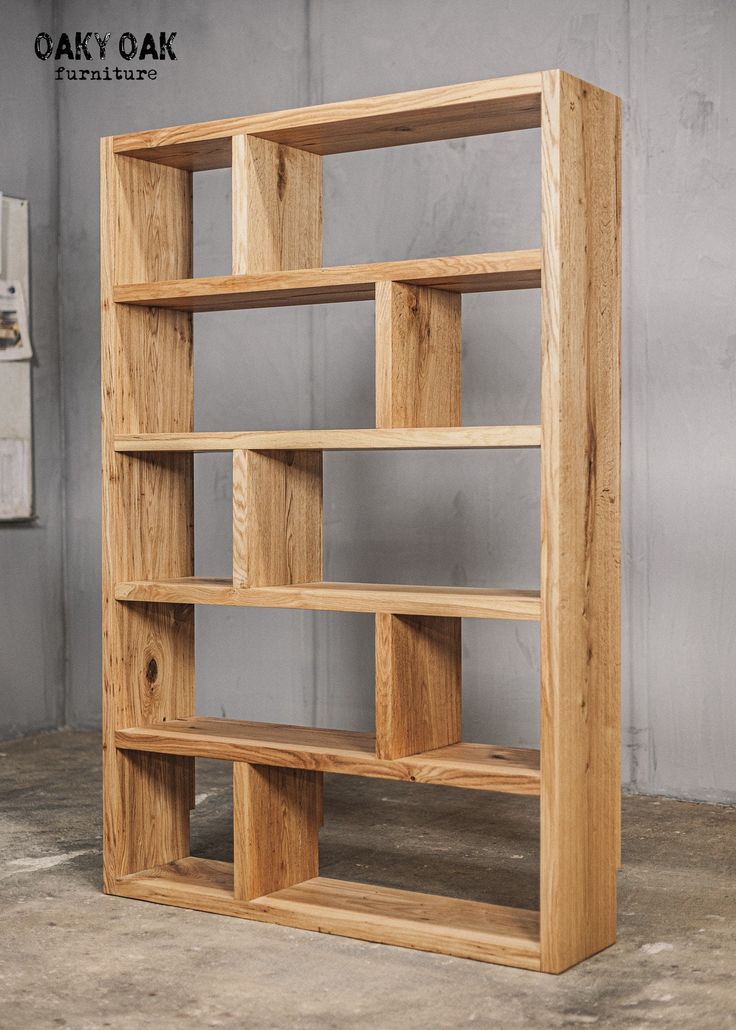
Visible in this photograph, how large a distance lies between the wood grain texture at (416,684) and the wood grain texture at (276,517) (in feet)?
1.30

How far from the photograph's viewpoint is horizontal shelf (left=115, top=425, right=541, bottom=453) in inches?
120

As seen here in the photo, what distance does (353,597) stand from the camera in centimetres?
325

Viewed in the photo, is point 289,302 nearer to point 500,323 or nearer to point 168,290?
point 168,290

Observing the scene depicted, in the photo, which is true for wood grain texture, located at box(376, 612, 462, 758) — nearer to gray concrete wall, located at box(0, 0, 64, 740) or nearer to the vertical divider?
the vertical divider

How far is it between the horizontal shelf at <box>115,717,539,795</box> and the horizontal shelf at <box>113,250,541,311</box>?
1.17 m

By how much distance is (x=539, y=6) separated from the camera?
4.95 metres

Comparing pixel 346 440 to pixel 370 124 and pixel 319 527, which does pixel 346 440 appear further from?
pixel 370 124

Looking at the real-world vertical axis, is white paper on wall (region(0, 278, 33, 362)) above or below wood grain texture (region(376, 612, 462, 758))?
above

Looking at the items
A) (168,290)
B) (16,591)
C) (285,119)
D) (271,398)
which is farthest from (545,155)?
(16,591)

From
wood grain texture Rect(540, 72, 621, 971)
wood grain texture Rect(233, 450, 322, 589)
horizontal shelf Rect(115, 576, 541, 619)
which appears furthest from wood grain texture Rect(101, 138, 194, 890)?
wood grain texture Rect(540, 72, 621, 971)

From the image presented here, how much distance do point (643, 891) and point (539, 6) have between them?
10.6 ft

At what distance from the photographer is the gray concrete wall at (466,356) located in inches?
184

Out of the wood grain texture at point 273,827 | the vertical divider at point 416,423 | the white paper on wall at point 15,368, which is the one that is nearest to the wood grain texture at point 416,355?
the vertical divider at point 416,423

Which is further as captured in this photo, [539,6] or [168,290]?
[539,6]
